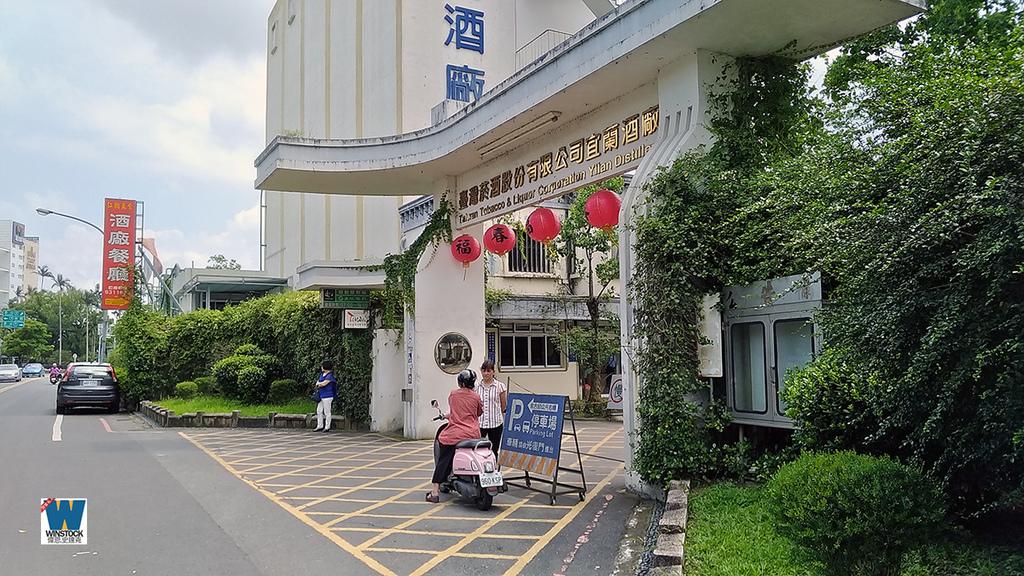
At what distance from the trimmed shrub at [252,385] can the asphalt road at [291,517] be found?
17.5 feet

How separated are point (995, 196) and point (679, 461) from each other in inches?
169

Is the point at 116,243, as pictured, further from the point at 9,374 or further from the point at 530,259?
the point at 9,374

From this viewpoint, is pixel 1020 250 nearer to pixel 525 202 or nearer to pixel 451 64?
pixel 525 202

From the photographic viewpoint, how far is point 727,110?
8.11m

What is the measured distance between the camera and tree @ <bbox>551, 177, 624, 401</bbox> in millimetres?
18312

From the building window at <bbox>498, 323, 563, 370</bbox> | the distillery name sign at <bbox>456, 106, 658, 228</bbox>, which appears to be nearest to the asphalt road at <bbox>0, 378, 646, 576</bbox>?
the distillery name sign at <bbox>456, 106, 658, 228</bbox>

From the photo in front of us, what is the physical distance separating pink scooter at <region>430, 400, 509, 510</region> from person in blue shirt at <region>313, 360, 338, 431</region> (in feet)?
26.0

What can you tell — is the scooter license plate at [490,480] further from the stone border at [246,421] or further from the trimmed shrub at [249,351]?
the trimmed shrub at [249,351]

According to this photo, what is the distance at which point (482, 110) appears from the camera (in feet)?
36.1

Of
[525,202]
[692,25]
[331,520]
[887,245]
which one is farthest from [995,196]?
[525,202]

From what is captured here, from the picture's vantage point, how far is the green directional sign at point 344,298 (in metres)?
15.4

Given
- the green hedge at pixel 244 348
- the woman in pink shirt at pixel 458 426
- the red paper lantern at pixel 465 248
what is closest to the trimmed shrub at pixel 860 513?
the woman in pink shirt at pixel 458 426

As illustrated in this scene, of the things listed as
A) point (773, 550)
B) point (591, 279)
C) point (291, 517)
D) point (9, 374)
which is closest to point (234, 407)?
point (591, 279)

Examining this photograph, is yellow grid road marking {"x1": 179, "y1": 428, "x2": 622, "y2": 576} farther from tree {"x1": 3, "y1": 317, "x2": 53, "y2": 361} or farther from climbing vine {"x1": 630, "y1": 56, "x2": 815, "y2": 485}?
tree {"x1": 3, "y1": 317, "x2": 53, "y2": 361}
